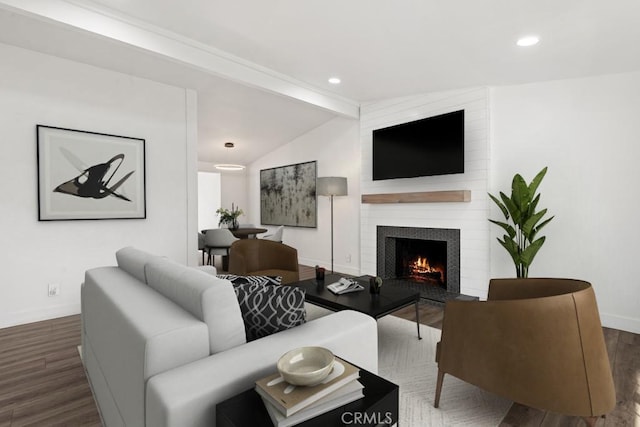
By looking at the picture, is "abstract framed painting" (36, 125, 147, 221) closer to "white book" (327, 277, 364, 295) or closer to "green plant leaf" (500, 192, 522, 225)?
"white book" (327, 277, 364, 295)

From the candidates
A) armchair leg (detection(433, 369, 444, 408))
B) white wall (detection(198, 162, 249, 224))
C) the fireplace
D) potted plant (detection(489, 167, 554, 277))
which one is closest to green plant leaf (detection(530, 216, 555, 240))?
potted plant (detection(489, 167, 554, 277))

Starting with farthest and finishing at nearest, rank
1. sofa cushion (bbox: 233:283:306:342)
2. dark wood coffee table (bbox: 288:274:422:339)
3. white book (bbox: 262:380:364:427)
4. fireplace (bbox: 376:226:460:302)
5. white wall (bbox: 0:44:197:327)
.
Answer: fireplace (bbox: 376:226:460:302) → white wall (bbox: 0:44:197:327) → dark wood coffee table (bbox: 288:274:422:339) → sofa cushion (bbox: 233:283:306:342) → white book (bbox: 262:380:364:427)

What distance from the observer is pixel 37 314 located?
11.0 ft

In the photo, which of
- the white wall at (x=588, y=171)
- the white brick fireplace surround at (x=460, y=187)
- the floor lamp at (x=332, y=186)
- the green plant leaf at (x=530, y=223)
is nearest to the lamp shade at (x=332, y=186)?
the floor lamp at (x=332, y=186)

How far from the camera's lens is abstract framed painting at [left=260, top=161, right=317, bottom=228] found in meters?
6.28

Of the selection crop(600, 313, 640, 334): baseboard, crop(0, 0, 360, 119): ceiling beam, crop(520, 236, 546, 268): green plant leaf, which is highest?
crop(0, 0, 360, 119): ceiling beam

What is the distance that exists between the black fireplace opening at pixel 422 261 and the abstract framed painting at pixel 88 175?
3.41m

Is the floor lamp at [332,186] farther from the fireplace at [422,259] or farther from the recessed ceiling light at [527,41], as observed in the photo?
the recessed ceiling light at [527,41]

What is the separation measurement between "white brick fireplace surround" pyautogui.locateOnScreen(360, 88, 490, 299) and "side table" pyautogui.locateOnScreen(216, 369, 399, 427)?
131 inches

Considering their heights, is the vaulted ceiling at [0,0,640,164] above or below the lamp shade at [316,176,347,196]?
above

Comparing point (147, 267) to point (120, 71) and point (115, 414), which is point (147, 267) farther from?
point (120, 71)

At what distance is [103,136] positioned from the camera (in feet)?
11.9

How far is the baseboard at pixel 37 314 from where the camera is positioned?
3.20 meters

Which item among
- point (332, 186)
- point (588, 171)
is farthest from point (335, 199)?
point (588, 171)
